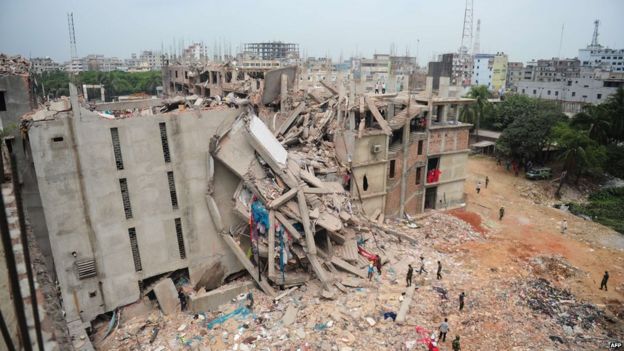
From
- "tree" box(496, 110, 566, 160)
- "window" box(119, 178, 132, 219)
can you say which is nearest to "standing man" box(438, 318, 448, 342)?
"window" box(119, 178, 132, 219)

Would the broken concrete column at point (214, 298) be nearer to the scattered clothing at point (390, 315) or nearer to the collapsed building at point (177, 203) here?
the collapsed building at point (177, 203)

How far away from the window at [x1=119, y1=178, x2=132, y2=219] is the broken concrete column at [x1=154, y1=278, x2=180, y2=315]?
8.49 feet

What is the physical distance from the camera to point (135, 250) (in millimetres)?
13469

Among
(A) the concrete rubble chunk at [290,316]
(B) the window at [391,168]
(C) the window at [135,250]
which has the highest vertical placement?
(B) the window at [391,168]

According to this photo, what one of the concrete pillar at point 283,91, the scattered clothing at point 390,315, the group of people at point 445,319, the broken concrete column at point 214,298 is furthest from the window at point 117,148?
the concrete pillar at point 283,91

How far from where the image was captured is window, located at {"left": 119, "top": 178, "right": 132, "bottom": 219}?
13.0 meters

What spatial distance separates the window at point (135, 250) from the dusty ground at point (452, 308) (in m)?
1.60

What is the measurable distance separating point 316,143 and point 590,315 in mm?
12415

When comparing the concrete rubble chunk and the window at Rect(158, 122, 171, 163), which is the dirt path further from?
the window at Rect(158, 122, 171, 163)

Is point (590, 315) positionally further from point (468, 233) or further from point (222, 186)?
point (222, 186)

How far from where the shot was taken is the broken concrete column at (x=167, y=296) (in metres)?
13.6

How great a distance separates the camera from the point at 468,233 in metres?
20.4

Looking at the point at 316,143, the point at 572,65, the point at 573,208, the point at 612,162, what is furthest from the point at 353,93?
the point at 572,65

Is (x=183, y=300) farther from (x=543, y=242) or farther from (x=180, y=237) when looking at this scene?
(x=543, y=242)
